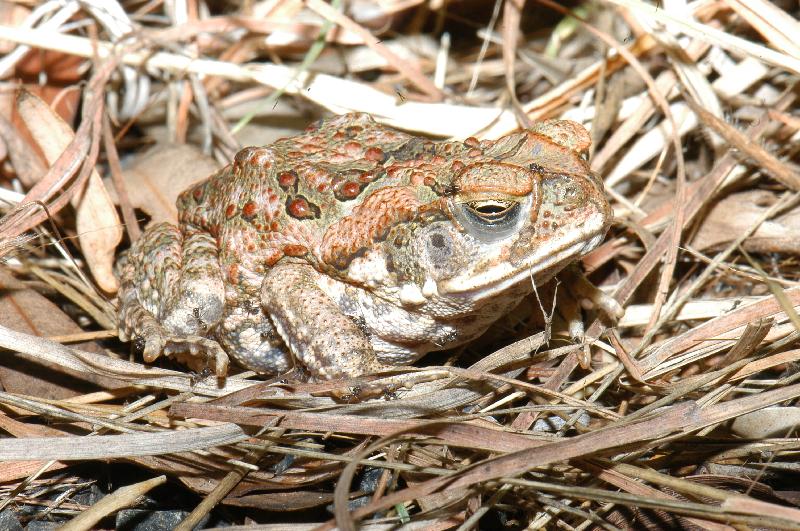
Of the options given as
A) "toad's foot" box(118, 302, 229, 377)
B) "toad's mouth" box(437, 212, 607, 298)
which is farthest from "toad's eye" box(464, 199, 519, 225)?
"toad's foot" box(118, 302, 229, 377)

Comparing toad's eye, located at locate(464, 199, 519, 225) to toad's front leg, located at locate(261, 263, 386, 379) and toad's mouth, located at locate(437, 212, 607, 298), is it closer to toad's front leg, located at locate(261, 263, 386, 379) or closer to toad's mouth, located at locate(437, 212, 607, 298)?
toad's mouth, located at locate(437, 212, 607, 298)

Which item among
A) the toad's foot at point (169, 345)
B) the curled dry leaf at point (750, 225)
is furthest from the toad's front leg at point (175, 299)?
the curled dry leaf at point (750, 225)

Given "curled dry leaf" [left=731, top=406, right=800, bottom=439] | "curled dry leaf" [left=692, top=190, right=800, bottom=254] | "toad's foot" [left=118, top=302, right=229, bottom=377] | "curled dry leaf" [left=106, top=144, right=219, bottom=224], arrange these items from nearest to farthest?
"curled dry leaf" [left=731, top=406, right=800, bottom=439] → "toad's foot" [left=118, top=302, right=229, bottom=377] → "curled dry leaf" [left=692, top=190, right=800, bottom=254] → "curled dry leaf" [left=106, top=144, right=219, bottom=224]

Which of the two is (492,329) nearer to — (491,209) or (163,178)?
(491,209)

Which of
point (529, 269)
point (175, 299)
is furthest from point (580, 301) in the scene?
point (175, 299)

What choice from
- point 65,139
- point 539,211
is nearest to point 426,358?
point 539,211
